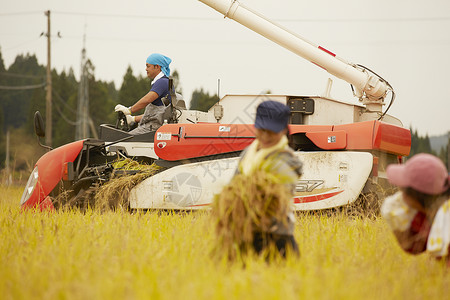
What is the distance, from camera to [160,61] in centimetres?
732

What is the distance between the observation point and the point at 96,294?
2764mm

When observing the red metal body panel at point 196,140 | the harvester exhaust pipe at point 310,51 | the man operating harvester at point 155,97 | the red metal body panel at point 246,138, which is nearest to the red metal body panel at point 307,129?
the red metal body panel at point 246,138

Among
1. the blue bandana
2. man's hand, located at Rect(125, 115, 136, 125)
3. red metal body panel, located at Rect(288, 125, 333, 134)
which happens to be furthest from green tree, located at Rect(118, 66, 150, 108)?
red metal body panel, located at Rect(288, 125, 333, 134)

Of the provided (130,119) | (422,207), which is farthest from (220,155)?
(422,207)

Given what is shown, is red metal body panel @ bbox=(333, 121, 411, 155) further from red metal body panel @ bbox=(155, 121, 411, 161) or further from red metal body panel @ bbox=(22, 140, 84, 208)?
red metal body panel @ bbox=(22, 140, 84, 208)

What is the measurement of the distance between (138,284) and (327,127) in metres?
3.94

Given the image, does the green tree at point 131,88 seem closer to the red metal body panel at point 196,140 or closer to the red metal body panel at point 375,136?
the red metal body panel at point 196,140

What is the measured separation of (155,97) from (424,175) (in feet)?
14.7

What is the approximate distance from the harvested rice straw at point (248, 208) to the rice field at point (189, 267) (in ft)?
0.51

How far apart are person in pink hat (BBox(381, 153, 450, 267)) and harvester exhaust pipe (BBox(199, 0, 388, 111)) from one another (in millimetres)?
5071

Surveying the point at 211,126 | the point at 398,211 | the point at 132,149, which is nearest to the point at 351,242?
the point at 398,211

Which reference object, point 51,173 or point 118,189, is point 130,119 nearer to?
point 118,189

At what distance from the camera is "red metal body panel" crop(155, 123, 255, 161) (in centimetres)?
662

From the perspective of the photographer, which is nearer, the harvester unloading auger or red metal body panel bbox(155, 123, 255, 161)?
the harvester unloading auger
